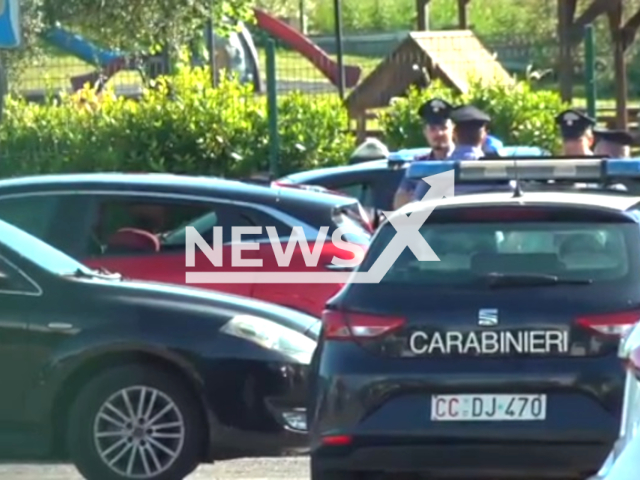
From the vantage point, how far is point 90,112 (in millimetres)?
18781

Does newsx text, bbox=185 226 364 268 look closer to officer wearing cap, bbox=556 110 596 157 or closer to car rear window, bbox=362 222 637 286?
officer wearing cap, bbox=556 110 596 157

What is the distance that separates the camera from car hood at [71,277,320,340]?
9234mm

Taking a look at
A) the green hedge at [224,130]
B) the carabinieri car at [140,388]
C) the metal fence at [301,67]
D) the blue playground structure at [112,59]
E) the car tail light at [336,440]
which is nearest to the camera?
the car tail light at [336,440]

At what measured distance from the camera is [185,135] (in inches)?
714

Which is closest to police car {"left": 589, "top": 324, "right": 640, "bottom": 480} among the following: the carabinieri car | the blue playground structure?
the carabinieri car

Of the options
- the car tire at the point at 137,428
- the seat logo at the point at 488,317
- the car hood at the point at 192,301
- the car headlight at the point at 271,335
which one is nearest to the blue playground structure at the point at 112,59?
the car hood at the point at 192,301

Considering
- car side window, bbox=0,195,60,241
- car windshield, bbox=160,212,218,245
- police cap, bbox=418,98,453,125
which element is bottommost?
car windshield, bbox=160,212,218,245

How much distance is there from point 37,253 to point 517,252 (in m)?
2.95

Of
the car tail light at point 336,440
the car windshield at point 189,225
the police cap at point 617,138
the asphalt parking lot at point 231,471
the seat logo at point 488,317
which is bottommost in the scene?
the asphalt parking lot at point 231,471

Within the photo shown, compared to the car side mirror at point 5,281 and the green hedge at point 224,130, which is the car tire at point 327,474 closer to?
the car side mirror at point 5,281

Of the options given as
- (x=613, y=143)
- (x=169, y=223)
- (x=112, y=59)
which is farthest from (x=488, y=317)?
(x=112, y=59)

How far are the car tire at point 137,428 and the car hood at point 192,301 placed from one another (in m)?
0.40

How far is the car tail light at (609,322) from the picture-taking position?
7.56m

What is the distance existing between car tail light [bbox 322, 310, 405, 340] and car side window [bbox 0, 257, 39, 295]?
209 cm
